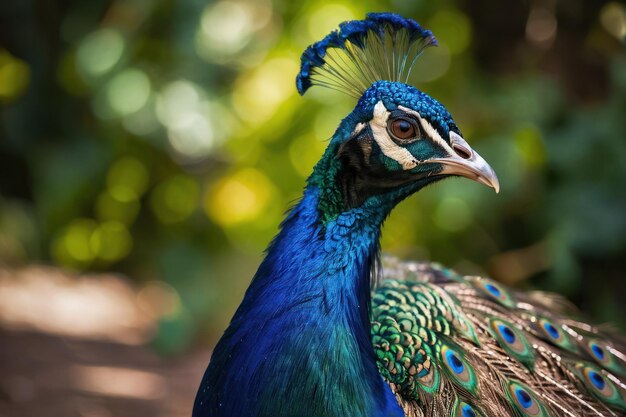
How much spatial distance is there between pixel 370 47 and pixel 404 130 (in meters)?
0.28

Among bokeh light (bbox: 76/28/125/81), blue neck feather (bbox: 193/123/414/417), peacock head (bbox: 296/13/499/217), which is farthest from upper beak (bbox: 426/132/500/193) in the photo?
bokeh light (bbox: 76/28/125/81)

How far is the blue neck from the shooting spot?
5.08 ft

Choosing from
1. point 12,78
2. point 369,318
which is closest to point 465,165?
point 369,318

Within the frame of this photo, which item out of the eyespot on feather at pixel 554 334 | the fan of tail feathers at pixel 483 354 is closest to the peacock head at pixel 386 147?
the fan of tail feathers at pixel 483 354

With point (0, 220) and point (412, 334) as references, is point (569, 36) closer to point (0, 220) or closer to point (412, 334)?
point (412, 334)

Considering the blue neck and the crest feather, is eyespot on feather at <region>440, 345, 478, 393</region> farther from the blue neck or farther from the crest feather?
the crest feather

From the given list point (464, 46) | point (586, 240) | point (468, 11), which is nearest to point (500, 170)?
point (586, 240)

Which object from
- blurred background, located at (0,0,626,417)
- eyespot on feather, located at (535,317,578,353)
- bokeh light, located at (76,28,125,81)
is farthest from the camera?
bokeh light, located at (76,28,125,81)

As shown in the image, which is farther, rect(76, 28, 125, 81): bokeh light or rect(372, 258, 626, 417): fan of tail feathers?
rect(76, 28, 125, 81): bokeh light

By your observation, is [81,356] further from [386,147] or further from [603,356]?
[386,147]

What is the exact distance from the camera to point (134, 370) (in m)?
4.07

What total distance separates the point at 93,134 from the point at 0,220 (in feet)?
2.91

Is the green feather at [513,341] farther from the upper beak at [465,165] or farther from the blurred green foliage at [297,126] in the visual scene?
the blurred green foliage at [297,126]

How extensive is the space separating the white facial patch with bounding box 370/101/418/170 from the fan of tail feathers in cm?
40
